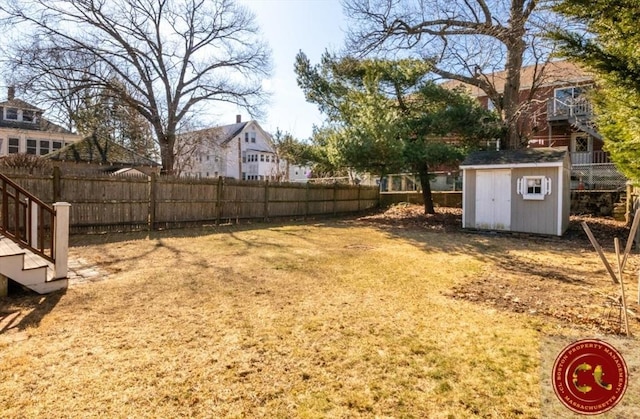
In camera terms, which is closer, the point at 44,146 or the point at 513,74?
the point at 513,74

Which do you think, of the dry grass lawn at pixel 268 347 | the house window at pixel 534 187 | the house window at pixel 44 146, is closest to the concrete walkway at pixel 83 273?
the dry grass lawn at pixel 268 347

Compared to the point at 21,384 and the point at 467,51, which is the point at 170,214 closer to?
the point at 21,384

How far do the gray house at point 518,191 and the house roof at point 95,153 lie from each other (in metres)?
18.0

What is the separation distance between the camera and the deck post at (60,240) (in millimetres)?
4508

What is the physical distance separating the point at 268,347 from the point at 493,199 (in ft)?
36.6

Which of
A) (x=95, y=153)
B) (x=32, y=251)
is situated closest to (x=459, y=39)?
(x=32, y=251)

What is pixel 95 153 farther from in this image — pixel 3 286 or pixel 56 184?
pixel 3 286

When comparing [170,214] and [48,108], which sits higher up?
[48,108]

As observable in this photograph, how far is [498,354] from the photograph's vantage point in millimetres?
3031

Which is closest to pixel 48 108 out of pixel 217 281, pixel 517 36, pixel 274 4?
pixel 274 4

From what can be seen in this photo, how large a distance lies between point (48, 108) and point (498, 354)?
19.5 metres

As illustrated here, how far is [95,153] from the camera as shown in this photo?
19.1 metres

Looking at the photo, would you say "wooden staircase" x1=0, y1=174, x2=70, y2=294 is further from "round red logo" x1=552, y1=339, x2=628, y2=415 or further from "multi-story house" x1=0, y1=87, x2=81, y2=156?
"multi-story house" x1=0, y1=87, x2=81, y2=156

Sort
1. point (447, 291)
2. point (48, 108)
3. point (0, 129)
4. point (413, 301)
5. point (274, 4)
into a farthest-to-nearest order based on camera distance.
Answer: point (0, 129) → point (48, 108) → point (274, 4) → point (447, 291) → point (413, 301)
